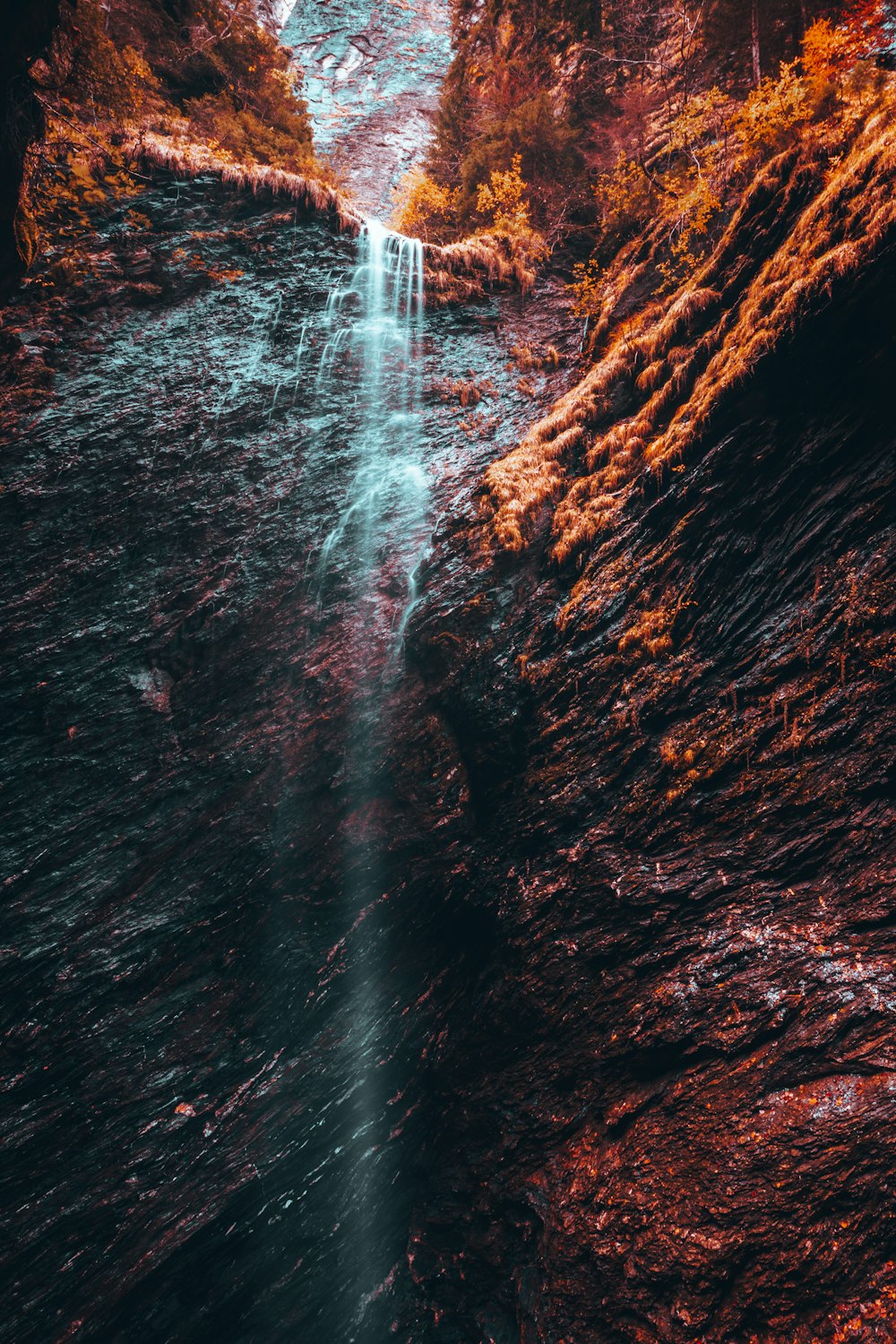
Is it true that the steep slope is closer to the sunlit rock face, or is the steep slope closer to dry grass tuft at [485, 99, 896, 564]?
dry grass tuft at [485, 99, 896, 564]

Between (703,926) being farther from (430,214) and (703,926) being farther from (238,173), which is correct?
(430,214)

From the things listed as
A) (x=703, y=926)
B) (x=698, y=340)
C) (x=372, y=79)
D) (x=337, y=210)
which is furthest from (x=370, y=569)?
(x=372, y=79)

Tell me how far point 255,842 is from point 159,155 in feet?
33.5

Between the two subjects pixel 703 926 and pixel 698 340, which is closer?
pixel 703 926

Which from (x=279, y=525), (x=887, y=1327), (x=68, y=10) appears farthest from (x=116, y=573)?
(x=887, y=1327)

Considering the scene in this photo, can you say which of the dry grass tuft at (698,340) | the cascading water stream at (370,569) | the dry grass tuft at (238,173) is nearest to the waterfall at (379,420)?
the cascading water stream at (370,569)

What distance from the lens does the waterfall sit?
7309 millimetres

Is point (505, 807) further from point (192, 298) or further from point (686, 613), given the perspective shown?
point (192, 298)

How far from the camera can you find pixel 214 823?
602cm

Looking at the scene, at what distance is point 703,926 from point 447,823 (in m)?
2.73

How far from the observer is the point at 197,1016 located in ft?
17.8

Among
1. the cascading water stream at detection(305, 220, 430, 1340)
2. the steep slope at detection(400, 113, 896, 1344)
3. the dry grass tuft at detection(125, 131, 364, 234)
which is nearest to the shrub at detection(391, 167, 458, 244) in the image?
the cascading water stream at detection(305, 220, 430, 1340)

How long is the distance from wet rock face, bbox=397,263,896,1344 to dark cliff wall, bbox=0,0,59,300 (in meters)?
7.76

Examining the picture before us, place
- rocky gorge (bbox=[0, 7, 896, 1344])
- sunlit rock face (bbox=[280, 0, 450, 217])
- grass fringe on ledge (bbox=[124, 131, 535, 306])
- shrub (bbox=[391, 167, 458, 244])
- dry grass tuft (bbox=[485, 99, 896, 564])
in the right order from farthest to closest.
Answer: sunlit rock face (bbox=[280, 0, 450, 217]), shrub (bbox=[391, 167, 458, 244]), grass fringe on ledge (bbox=[124, 131, 535, 306]), dry grass tuft (bbox=[485, 99, 896, 564]), rocky gorge (bbox=[0, 7, 896, 1344])
